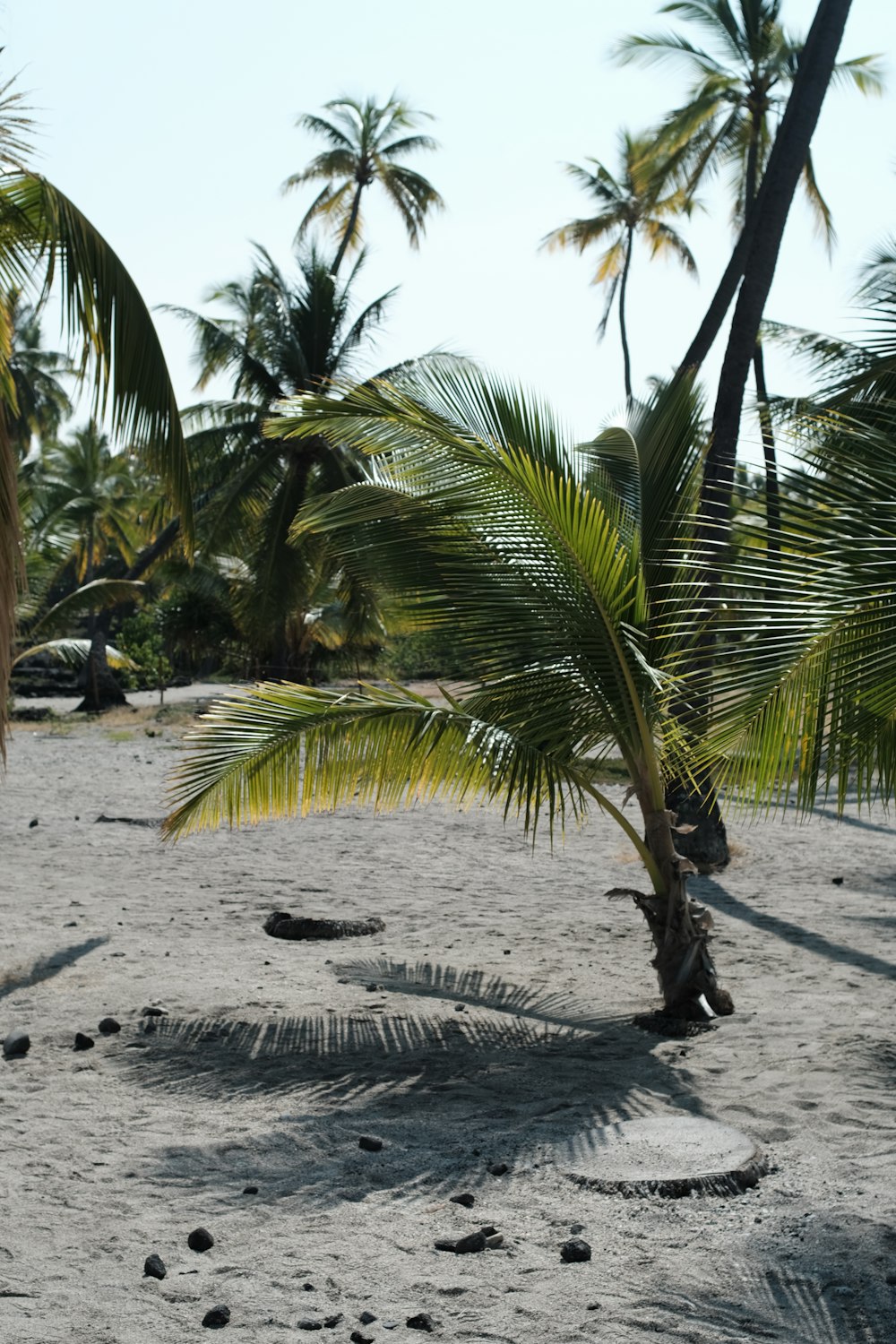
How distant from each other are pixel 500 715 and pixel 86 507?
2577cm

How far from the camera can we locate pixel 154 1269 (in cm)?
360

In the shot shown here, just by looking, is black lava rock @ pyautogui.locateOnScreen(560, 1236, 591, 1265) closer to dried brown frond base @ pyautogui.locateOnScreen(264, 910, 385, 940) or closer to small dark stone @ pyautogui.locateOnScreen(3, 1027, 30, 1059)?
small dark stone @ pyautogui.locateOnScreen(3, 1027, 30, 1059)

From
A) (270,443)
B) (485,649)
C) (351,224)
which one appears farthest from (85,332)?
(351,224)

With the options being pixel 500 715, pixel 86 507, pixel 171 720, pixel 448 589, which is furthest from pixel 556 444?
pixel 86 507

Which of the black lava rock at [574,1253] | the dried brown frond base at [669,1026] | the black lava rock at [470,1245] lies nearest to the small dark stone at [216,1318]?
the black lava rock at [470,1245]

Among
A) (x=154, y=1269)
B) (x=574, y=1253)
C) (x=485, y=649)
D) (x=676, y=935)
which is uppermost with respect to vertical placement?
(x=485, y=649)

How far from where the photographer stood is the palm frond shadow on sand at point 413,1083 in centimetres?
446

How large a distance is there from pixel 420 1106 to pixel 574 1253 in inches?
59.0

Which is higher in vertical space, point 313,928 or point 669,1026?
point 669,1026

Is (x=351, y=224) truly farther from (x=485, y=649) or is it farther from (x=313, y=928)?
(x=485, y=649)

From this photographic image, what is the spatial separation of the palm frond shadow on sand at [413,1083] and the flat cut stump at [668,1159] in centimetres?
10

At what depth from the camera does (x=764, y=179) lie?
980 cm

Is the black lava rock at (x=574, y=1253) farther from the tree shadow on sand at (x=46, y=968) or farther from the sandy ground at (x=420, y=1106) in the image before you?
the tree shadow on sand at (x=46, y=968)

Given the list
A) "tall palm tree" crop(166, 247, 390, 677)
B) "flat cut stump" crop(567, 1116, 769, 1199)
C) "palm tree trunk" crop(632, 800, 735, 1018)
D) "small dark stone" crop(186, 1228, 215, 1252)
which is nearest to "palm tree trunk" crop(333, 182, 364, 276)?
"tall palm tree" crop(166, 247, 390, 677)
